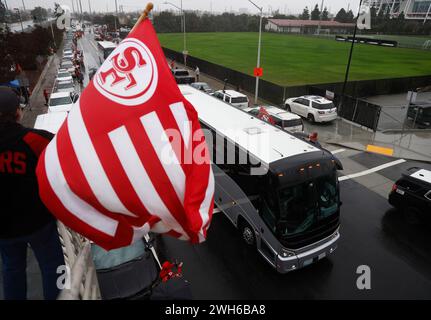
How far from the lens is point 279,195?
712 cm

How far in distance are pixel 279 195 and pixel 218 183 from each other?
337 centimetres

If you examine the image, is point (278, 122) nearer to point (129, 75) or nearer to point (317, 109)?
point (317, 109)

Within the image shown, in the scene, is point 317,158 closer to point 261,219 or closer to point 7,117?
point 261,219

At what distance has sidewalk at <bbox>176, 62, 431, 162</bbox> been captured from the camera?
53.5 feet

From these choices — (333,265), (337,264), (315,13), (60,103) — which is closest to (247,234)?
(333,265)

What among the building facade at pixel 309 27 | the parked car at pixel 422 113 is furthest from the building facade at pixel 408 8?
the parked car at pixel 422 113

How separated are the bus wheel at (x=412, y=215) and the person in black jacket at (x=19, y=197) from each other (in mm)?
10805

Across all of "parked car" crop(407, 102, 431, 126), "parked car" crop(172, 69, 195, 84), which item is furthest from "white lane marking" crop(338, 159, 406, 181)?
"parked car" crop(172, 69, 195, 84)

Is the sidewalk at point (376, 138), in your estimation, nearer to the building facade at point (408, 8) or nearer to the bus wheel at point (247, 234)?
the bus wheel at point (247, 234)

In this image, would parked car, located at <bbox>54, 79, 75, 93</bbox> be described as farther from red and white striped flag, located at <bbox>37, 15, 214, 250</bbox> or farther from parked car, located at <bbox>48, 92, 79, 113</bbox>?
red and white striped flag, located at <bbox>37, 15, 214, 250</bbox>

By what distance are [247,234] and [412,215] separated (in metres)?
5.84

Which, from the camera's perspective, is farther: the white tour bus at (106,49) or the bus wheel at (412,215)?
the white tour bus at (106,49)

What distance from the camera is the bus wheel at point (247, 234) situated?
8.73m
